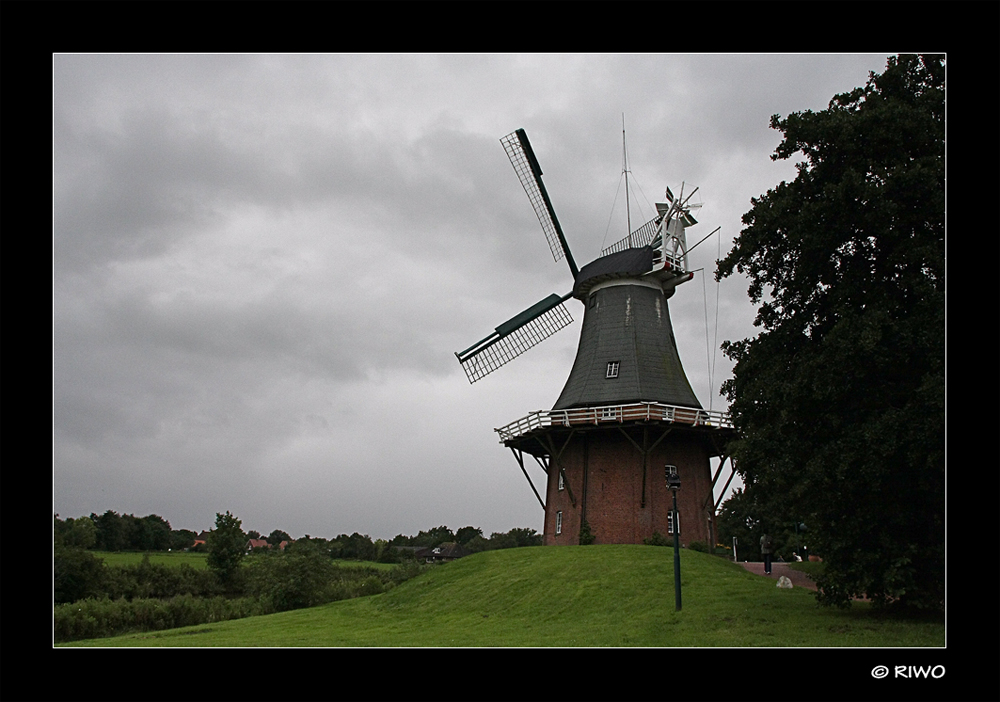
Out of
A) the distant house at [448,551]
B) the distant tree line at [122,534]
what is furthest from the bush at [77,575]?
the distant house at [448,551]

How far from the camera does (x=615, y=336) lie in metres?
30.5

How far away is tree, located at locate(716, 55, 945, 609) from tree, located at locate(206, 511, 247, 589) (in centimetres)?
2261

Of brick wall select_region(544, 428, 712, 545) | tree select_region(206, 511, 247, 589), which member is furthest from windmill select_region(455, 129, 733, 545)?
tree select_region(206, 511, 247, 589)

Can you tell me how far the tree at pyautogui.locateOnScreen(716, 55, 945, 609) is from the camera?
12.0 metres

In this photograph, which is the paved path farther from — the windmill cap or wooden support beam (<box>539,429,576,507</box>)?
the windmill cap

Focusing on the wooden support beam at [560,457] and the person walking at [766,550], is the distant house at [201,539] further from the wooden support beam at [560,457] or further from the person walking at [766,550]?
the person walking at [766,550]

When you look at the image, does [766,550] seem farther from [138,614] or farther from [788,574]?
[138,614]

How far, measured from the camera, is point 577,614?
17.4 m

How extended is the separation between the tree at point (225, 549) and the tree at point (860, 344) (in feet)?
74.2
